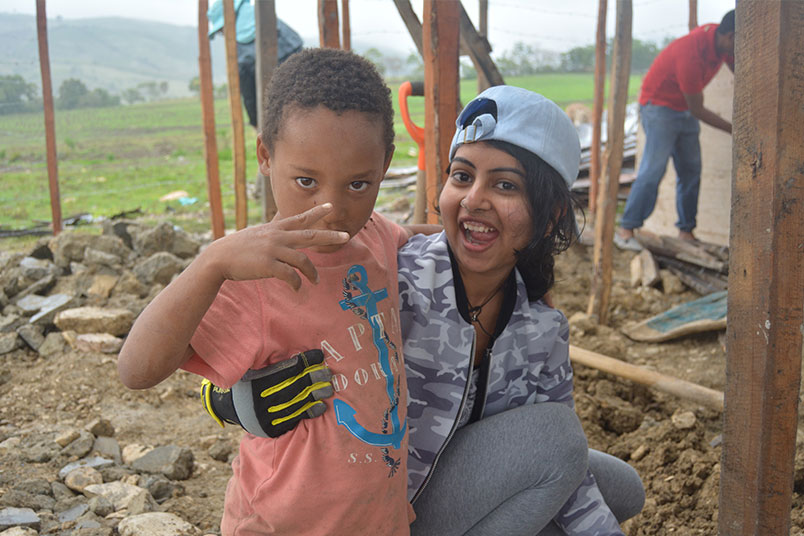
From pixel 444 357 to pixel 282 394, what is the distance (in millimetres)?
507

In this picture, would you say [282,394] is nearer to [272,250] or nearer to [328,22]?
[272,250]

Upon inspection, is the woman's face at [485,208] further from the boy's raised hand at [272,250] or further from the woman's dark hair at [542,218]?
the boy's raised hand at [272,250]

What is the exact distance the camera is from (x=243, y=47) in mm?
6023

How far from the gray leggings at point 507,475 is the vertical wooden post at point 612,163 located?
272 cm

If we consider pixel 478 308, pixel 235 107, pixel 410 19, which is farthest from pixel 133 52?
pixel 478 308

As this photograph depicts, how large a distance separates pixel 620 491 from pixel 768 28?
1.27m

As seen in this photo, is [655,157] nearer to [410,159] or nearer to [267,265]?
[267,265]

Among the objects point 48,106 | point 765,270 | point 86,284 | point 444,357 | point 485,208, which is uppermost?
point 48,106

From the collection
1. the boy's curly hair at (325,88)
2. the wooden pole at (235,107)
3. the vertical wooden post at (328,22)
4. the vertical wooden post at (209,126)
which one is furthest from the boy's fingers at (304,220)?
the vertical wooden post at (209,126)

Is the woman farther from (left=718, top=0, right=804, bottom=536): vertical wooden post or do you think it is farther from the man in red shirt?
the man in red shirt

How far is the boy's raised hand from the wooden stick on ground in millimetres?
2416

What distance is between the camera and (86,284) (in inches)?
175

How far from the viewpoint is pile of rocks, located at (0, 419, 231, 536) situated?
2.00m

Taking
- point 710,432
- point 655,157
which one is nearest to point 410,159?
point 655,157
